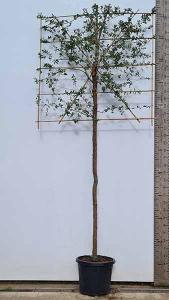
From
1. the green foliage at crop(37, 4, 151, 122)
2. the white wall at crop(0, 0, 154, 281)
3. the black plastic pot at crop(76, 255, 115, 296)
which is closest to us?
the black plastic pot at crop(76, 255, 115, 296)

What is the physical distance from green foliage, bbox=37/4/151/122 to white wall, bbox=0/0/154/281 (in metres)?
Answer: 0.13

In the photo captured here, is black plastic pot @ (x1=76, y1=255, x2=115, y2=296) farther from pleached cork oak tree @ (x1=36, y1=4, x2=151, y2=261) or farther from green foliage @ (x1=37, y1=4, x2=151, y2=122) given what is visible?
green foliage @ (x1=37, y1=4, x2=151, y2=122)

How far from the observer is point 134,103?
4062 millimetres

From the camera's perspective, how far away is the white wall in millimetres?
4043

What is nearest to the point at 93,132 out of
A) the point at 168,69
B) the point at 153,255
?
the point at 168,69

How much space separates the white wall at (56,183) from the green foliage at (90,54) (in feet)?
0.44

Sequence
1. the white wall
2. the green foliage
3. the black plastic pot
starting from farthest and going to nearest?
the white wall
the green foliage
the black plastic pot

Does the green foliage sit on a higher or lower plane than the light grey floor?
higher

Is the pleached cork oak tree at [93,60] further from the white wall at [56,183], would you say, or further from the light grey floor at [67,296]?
the light grey floor at [67,296]

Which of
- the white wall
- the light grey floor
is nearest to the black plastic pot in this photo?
the light grey floor

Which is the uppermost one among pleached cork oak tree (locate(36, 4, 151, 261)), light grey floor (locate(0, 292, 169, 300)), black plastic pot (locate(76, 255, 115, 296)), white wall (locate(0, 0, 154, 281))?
pleached cork oak tree (locate(36, 4, 151, 261))

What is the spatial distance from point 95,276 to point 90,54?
1804 millimetres

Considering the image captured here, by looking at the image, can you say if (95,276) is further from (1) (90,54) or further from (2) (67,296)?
(1) (90,54)

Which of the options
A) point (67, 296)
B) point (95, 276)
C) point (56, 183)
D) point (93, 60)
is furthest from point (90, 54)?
point (67, 296)
